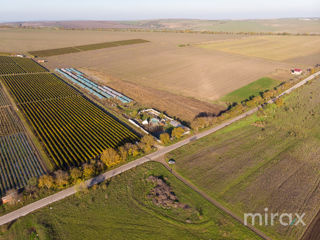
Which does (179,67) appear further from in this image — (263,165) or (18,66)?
(18,66)

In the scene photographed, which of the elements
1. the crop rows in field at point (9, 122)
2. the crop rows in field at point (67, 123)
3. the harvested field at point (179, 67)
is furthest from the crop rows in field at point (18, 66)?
the crop rows in field at point (9, 122)

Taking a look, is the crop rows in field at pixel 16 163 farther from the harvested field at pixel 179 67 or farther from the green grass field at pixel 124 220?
the harvested field at pixel 179 67

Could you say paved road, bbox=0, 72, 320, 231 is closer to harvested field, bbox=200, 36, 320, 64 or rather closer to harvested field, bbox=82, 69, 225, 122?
harvested field, bbox=82, 69, 225, 122

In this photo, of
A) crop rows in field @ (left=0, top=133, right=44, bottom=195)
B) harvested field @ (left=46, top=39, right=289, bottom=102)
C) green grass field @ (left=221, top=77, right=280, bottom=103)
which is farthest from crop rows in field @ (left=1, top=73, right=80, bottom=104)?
green grass field @ (left=221, top=77, right=280, bottom=103)

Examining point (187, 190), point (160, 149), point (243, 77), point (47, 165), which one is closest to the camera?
point (187, 190)

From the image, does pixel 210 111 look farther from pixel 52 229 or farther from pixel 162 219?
pixel 52 229

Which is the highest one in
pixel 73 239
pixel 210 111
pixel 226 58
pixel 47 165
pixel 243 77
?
pixel 226 58

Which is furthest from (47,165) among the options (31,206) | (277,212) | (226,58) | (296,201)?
(226,58)
